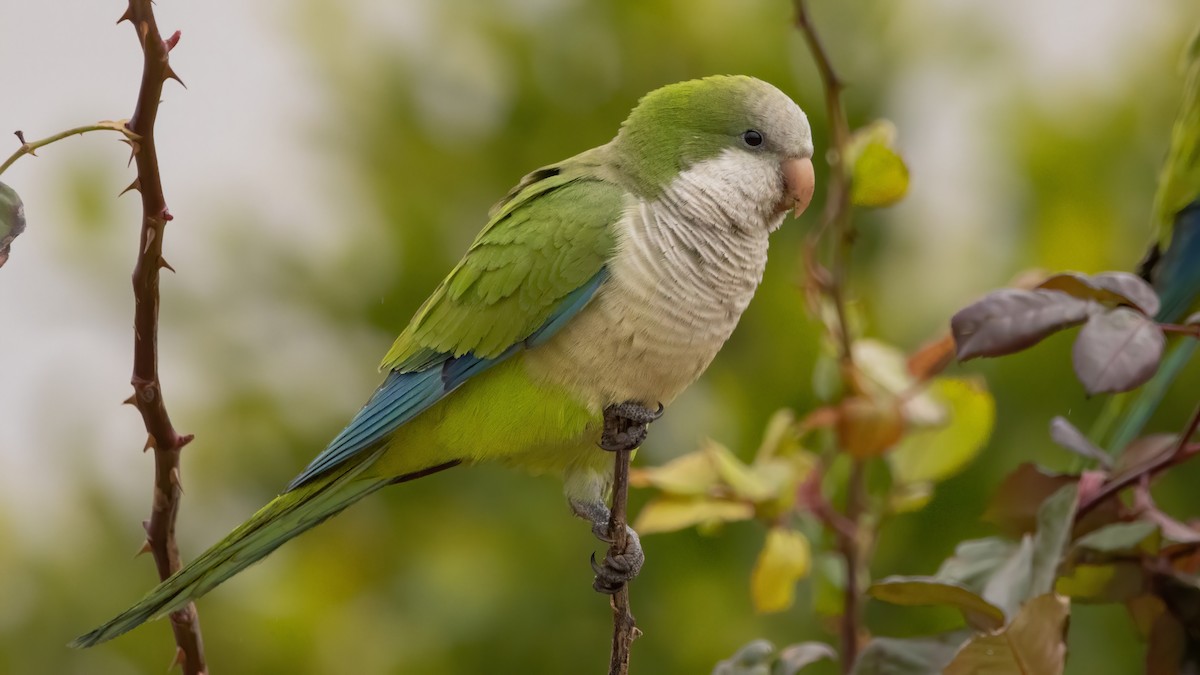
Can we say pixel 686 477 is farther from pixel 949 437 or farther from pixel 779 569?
pixel 949 437

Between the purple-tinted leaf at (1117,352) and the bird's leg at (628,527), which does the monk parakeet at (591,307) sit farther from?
the purple-tinted leaf at (1117,352)

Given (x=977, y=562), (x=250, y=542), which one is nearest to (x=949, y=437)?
(x=977, y=562)

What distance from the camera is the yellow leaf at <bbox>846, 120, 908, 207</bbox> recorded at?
119 cm

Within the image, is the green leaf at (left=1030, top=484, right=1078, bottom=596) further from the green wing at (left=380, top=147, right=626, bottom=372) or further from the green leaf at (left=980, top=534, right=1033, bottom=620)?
the green wing at (left=380, top=147, right=626, bottom=372)

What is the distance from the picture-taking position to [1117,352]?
96 centimetres

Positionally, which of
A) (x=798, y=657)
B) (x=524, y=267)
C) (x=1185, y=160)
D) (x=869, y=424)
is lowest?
(x=798, y=657)

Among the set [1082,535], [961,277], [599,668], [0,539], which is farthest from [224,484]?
[1082,535]

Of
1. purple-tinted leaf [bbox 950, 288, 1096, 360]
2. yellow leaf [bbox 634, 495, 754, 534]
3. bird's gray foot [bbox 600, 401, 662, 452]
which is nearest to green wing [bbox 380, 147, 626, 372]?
bird's gray foot [bbox 600, 401, 662, 452]

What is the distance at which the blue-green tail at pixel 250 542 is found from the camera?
92cm

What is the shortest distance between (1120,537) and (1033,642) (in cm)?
18

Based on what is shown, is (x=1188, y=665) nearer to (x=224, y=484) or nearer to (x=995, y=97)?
(x=995, y=97)

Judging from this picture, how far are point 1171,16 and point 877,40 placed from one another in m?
0.65

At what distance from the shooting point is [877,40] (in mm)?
2473

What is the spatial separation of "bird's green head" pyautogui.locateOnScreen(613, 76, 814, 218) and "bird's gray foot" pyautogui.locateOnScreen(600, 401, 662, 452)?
0.24 m
